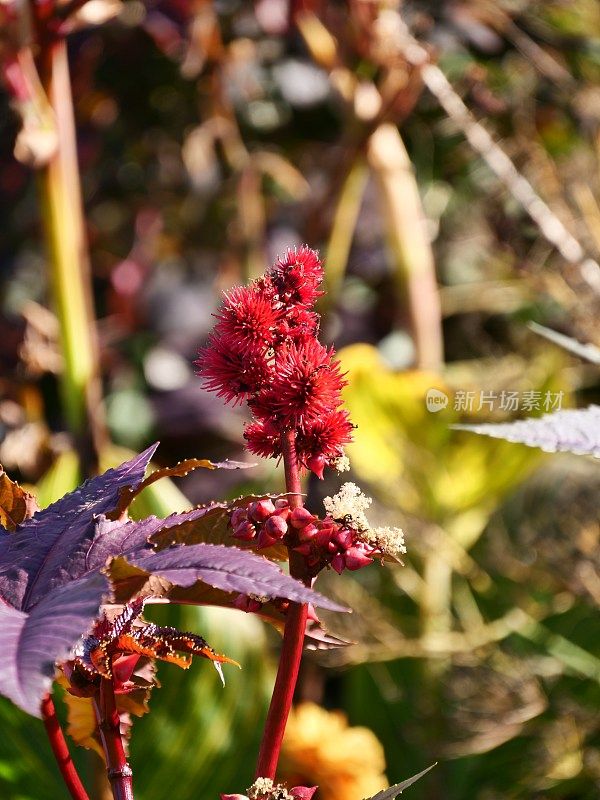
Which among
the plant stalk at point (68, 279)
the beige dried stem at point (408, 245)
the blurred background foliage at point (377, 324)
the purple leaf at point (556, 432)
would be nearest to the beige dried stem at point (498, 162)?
the blurred background foliage at point (377, 324)

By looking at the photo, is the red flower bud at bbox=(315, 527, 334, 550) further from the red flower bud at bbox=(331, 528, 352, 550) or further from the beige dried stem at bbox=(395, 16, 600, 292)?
the beige dried stem at bbox=(395, 16, 600, 292)

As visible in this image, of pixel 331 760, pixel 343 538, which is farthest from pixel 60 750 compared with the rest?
pixel 331 760

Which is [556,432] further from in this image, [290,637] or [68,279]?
[68,279]

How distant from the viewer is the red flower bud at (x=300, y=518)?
0.28 m

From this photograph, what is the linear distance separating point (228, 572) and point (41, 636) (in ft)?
0.17

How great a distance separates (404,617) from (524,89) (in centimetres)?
73

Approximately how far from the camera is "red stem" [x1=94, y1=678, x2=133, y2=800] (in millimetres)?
309

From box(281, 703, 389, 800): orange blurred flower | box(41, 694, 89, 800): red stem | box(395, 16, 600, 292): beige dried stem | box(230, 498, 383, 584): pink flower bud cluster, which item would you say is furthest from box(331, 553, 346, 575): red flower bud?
box(395, 16, 600, 292): beige dried stem

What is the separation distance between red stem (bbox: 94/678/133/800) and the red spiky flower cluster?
9 centimetres

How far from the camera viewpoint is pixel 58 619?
25cm

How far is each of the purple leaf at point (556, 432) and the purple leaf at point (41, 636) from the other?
0.13 metres

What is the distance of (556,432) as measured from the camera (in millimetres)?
329

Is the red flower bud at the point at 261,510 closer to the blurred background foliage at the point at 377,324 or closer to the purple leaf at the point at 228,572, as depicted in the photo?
the purple leaf at the point at 228,572

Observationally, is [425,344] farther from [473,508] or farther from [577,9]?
[577,9]
